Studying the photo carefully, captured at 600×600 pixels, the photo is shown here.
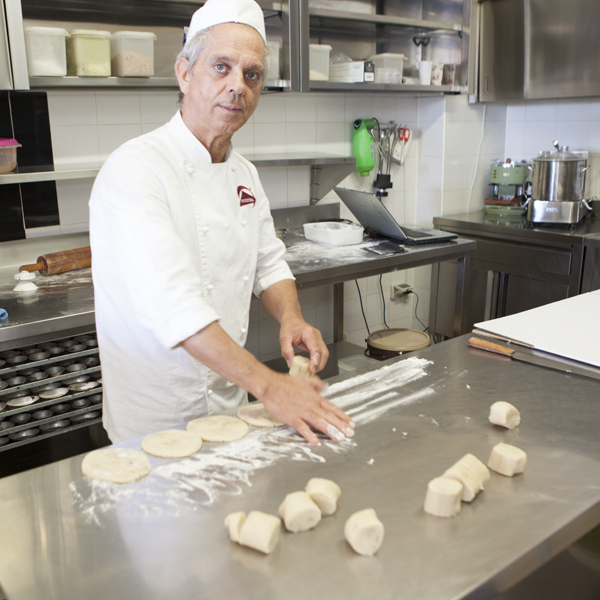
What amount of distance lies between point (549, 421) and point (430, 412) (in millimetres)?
246

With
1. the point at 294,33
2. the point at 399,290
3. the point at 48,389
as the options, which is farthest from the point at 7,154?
the point at 399,290

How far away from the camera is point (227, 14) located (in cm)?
→ 143

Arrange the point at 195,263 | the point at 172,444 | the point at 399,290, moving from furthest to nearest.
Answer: the point at 399,290
the point at 195,263
the point at 172,444

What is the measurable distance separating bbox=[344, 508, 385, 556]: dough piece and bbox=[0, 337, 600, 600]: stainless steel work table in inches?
0.5

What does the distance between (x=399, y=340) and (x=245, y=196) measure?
1814 mm

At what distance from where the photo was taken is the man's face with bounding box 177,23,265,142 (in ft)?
4.72

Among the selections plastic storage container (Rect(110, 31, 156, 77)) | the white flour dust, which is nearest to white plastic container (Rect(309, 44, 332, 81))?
plastic storage container (Rect(110, 31, 156, 77))

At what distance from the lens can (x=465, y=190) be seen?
4.00 metres

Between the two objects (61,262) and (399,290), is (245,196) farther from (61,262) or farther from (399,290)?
(399,290)

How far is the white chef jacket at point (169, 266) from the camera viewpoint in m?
1.26

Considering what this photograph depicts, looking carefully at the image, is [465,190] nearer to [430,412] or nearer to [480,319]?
[480,319]

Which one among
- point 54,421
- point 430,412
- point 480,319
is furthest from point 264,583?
point 480,319

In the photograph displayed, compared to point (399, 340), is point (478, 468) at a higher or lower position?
higher

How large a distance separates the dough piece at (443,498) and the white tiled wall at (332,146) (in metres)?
2.27
